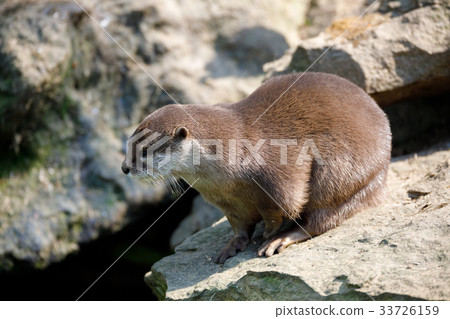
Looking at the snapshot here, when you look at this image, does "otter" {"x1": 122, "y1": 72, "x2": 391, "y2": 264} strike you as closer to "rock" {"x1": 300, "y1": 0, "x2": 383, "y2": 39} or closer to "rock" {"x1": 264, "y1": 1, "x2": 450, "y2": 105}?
"rock" {"x1": 264, "y1": 1, "x2": 450, "y2": 105}

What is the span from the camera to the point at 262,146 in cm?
358

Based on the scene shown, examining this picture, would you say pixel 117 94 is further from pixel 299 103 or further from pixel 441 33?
pixel 441 33

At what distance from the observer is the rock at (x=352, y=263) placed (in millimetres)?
2695

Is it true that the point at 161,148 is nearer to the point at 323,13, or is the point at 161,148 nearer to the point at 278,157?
the point at 278,157

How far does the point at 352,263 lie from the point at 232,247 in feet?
3.54

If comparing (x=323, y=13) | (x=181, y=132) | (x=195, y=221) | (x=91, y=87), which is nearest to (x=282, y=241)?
(x=181, y=132)

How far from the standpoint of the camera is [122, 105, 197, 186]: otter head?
11.7 ft

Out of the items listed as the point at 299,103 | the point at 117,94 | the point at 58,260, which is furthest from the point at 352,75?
the point at 58,260

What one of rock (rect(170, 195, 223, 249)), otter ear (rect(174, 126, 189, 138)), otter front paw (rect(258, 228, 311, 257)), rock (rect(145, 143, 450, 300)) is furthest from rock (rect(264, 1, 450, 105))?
rock (rect(170, 195, 223, 249))

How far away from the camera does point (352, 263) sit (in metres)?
2.97

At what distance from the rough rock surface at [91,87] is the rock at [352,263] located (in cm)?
212

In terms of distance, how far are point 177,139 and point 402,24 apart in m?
2.62

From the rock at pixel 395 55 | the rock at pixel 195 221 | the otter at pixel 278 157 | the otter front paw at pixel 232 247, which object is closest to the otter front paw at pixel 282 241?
the otter at pixel 278 157
